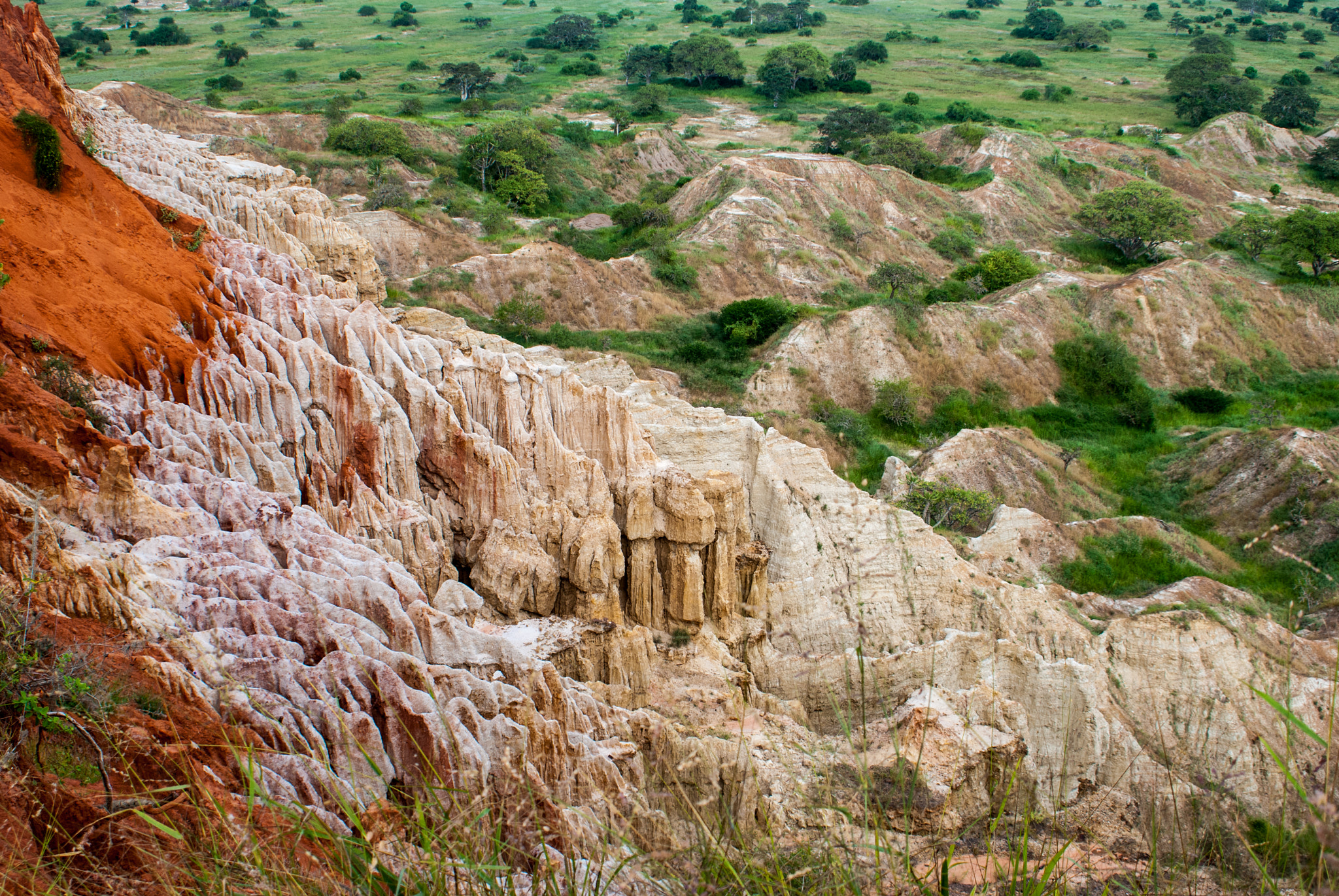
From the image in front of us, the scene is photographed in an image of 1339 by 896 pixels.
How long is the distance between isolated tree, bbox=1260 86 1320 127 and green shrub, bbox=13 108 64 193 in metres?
105

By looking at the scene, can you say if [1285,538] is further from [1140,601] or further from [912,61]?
[912,61]

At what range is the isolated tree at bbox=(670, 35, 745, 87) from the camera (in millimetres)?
103312

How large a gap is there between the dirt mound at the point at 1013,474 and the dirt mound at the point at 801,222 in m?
21.0

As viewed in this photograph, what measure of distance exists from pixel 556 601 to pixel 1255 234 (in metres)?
60.9

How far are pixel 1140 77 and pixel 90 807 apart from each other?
432ft

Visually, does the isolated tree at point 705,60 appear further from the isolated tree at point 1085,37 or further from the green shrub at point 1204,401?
the green shrub at point 1204,401

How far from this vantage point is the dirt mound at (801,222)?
2126 inches

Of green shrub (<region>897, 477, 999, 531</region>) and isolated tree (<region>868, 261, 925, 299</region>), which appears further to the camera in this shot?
isolated tree (<region>868, 261, 925, 299</region>)

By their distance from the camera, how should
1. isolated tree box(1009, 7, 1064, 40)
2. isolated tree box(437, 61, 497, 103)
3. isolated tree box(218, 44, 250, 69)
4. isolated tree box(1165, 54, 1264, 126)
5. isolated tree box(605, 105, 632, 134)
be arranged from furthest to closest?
isolated tree box(1009, 7, 1064, 40)
isolated tree box(218, 44, 250, 69)
isolated tree box(1165, 54, 1264, 126)
isolated tree box(437, 61, 497, 103)
isolated tree box(605, 105, 632, 134)

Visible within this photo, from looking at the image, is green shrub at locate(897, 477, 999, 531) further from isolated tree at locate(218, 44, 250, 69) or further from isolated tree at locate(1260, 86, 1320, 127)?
isolated tree at locate(218, 44, 250, 69)

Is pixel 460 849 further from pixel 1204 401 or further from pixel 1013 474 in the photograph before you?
pixel 1204 401

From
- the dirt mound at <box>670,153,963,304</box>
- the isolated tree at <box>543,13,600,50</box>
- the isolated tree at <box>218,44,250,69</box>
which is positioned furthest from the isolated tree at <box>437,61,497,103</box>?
the dirt mound at <box>670,153,963,304</box>

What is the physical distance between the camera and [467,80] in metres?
89.0

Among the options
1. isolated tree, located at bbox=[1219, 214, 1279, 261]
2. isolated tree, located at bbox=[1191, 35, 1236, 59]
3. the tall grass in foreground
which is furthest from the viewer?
isolated tree, located at bbox=[1191, 35, 1236, 59]
